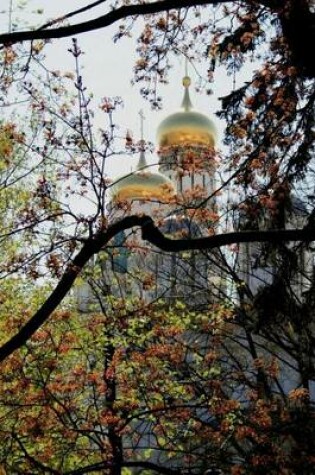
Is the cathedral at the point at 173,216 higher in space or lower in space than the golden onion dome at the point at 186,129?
lower

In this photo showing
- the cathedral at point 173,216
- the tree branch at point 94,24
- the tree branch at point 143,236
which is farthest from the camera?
the cathedral at point 173,216

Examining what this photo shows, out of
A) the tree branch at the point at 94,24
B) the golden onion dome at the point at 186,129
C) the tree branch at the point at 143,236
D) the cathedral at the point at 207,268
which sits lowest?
the tree branch at the point at 143,236

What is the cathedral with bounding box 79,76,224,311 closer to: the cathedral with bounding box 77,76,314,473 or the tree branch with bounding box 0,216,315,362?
the cathedral with bounding box 77,76,314,473

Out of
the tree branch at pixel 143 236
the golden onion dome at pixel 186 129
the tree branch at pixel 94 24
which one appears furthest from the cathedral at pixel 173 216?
the tree branch at pixel 94 24

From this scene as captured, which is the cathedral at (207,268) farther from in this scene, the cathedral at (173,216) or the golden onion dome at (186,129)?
the golden onion dome at (186,129)

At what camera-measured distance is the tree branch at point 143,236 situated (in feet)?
15.0

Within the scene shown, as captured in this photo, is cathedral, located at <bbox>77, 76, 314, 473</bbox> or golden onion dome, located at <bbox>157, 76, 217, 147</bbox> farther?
golden onion dome, located at <bbox>157, 76, 217, 147</bbox>

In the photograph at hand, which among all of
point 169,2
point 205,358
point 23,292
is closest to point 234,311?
point 205,358

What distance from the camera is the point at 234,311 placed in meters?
11.1

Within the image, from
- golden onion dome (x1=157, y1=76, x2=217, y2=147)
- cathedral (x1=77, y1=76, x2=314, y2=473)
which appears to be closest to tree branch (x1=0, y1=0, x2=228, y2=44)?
cathedral (x1=77, y1=76, x2=314, y2=473)

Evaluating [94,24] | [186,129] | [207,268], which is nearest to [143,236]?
[94,24]

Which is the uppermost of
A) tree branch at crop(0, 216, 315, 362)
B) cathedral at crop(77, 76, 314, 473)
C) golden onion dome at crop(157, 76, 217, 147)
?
golden onion dome at crop(157, 76, 217, 147)

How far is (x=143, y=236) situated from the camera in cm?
487

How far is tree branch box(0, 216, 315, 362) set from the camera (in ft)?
15.0
